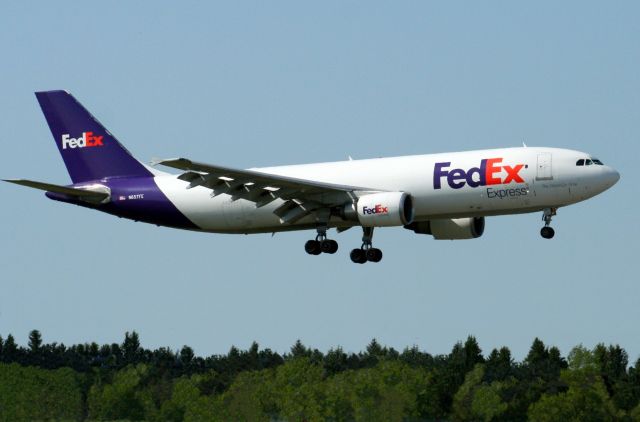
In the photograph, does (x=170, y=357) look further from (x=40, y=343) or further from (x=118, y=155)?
(x=118, y=155)

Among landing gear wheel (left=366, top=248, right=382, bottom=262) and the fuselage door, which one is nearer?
the fuselage door

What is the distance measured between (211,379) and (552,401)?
43.4m

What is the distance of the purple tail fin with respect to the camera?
69.8 meters

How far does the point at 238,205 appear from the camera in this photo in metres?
65.1

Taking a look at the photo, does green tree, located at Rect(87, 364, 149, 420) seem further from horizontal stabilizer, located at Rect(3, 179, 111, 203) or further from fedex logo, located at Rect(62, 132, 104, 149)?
horizontal stabilizer, located at Rect(3, 179, 111, 203)

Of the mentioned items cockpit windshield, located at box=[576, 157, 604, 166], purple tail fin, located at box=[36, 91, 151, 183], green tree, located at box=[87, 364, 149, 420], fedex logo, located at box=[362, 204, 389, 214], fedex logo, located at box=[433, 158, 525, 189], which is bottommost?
green tree, located at box=[87, 364, 149, 420]

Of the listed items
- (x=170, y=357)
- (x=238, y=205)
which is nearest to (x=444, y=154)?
(x=238, y=205)

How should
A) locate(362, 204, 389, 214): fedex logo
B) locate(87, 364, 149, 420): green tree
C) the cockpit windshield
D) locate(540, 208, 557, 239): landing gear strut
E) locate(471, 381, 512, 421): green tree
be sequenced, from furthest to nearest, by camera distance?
locate(87, 364, 149, 420): green tree
locate(471, 381, 512, 421): green tree
locate(540, 208, 557, 239): landing gear strut
locate(362, 204, 389, 214): fedex logo
the cockpit windshield

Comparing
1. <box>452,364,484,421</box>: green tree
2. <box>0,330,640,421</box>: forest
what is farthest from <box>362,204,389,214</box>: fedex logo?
<box>452,364,484,421</box>: green tree

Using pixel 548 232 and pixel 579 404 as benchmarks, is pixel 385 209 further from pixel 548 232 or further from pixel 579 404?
pixel 579 404

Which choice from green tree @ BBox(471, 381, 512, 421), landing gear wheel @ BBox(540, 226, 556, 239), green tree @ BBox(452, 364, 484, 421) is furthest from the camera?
green tree @ BBox(452, 364, 484, 421)

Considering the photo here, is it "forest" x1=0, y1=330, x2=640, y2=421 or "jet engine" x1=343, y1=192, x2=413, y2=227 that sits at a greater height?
"jet engine" x1=343, y1=192, x2=413, y2=227

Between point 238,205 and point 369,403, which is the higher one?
point 238,205

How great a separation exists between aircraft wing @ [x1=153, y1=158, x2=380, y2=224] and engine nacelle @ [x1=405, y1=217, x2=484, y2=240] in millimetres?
5628
